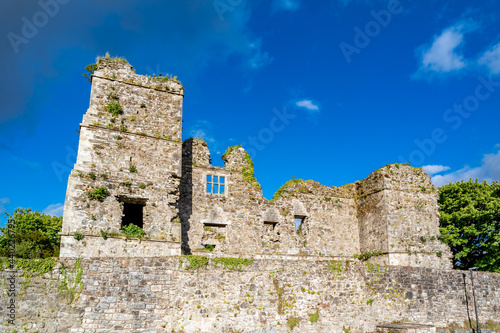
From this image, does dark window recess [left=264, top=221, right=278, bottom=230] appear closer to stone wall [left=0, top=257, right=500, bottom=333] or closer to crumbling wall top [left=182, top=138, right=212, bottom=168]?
crumbling wall top [left=182, top=138, right=212, bottom=168]

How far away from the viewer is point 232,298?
16219mm

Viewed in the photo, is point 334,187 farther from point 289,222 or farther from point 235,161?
point 235,161

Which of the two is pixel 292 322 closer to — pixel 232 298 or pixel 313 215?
pixel 232 298

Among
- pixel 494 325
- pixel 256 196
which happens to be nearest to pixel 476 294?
pixel 494 325

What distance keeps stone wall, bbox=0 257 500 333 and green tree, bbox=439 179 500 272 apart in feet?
36.9

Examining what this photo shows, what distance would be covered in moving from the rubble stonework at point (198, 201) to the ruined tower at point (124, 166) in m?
0.05

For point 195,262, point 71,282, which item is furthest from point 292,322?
point 71,282

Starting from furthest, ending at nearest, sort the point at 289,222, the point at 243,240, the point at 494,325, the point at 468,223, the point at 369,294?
1. the point at 468,223
2. the point at 289,222
3. the point at 243,240
4. the point at 494,325
5. the point at 369,294

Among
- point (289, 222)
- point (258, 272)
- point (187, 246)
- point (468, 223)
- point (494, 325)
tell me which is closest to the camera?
point (258, 272)

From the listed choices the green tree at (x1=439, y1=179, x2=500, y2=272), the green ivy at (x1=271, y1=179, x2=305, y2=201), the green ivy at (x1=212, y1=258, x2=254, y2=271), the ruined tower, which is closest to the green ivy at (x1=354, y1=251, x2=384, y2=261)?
the green tree at (x1=439, y1=179, x2=500, y2=272)

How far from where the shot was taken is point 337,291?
17.9 meters

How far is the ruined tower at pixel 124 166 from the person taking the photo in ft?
63.8

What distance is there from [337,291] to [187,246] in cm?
981

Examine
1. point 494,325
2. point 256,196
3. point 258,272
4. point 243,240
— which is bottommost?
point 494,325
